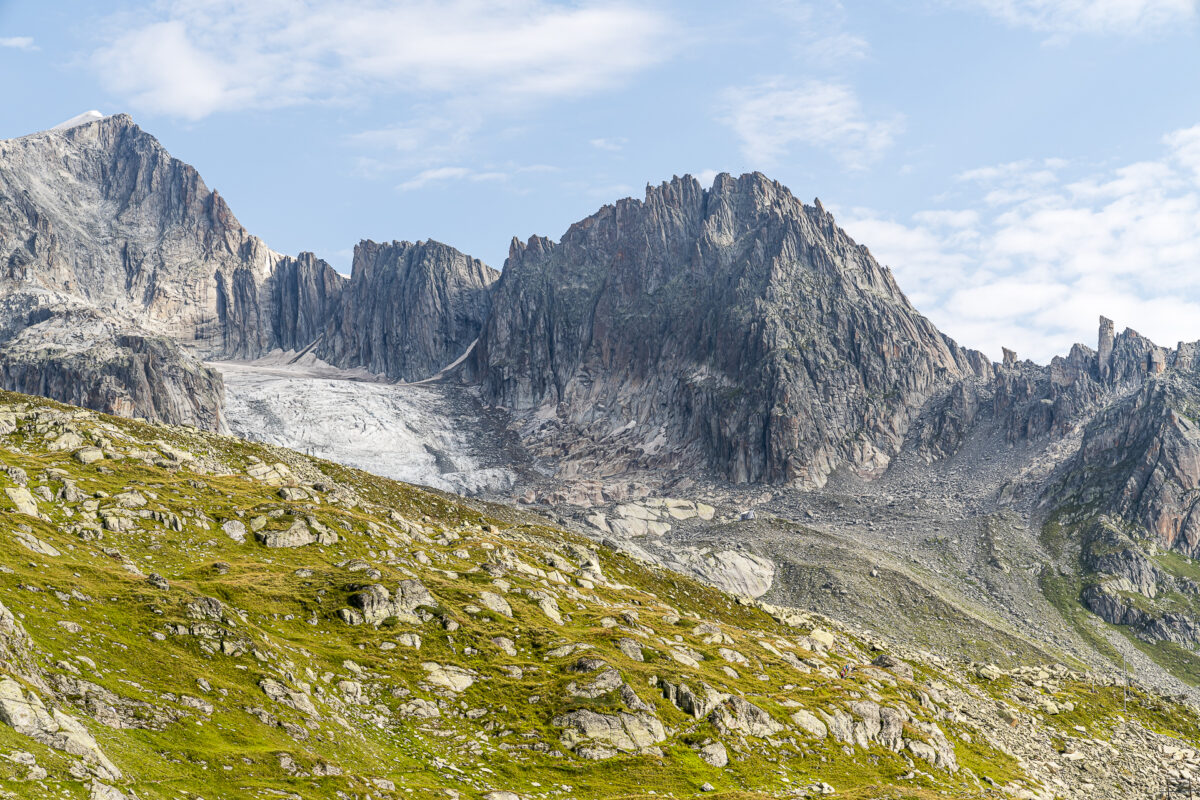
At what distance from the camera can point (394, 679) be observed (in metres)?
58.6

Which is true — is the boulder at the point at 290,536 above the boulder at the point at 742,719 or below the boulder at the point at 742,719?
above

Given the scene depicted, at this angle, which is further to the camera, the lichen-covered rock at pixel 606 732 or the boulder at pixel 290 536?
the boulder at pixel 290 536

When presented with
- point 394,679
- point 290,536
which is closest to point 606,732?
point 394,679

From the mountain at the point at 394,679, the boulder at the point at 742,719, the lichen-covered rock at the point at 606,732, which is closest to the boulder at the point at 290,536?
the mountain at the point at 394,679

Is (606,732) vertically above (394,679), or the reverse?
(394,679)

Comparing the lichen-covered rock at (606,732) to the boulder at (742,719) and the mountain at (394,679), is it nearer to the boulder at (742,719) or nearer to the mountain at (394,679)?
the mountain at (394,679)

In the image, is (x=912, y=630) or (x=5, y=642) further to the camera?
(x=912, y=630)

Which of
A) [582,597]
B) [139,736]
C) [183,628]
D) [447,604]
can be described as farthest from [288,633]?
[582,597]

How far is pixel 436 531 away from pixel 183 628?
58671 mm

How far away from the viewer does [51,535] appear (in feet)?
211

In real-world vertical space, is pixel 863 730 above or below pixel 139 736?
below

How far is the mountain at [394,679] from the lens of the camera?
41344 millimetres

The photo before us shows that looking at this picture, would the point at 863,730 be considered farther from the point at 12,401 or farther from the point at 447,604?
the point at 12,401

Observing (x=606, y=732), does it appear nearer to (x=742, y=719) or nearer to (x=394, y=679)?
(x=742, y=719)
